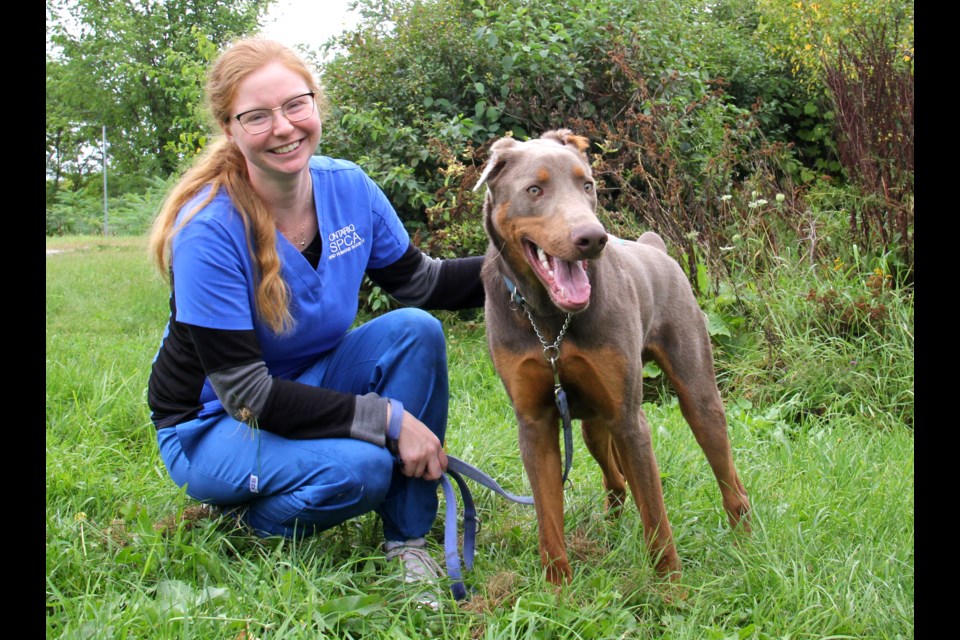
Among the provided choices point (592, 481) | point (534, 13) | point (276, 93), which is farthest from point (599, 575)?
point (534, 13)

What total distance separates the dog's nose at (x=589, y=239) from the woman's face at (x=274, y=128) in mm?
1073

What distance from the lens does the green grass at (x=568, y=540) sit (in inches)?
101

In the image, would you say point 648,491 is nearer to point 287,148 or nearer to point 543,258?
point 543,258

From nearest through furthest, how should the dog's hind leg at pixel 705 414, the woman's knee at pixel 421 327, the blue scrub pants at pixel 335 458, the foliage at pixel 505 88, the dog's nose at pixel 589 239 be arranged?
1. the dog's nose at pixel 589 239
2. the blue scrub pants at pixel 335 458
3. the woman's knee at pixel 421 327
4. the dog's hind leg at pixel 705 414
5. the foliage at pixel 505 88

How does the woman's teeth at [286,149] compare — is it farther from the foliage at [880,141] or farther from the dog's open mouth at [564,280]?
the foliage at [880,141]

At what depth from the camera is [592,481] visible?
13.0 ft

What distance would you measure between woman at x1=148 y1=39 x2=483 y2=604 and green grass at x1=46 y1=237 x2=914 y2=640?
0.68 feet

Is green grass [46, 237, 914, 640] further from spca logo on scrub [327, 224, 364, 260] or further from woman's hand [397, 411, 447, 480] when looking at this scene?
spca logo on scrub [327, 224, 364, 260]

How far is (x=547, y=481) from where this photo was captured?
303 cm

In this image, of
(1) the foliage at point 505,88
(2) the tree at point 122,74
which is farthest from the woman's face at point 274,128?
(2) the tree at point 122,74

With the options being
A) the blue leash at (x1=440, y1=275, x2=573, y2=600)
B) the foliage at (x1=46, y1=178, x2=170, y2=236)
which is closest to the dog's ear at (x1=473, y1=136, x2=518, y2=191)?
the blue leash at (x1=440, y1=275, x2=573, y2=600)

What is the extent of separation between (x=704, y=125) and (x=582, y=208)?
406 centimetres

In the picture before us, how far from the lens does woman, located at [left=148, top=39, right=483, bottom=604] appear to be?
282 centimetres

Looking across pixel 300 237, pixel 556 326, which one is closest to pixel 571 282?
pixel 556 326
